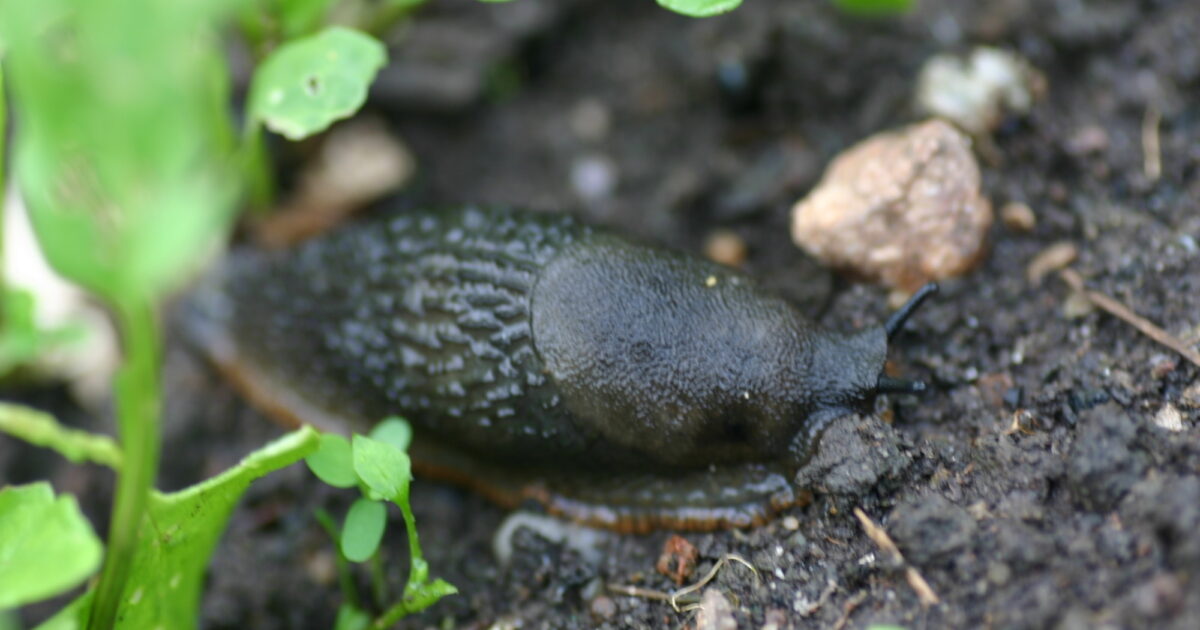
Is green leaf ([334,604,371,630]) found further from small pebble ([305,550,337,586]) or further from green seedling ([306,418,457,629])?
small pebble ([305,550,337,586])

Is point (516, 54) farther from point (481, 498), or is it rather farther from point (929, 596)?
point (929, 596)

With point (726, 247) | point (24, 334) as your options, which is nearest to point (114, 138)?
point (24, 334)

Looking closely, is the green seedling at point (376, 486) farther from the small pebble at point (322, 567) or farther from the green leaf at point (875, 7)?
the green leaf at point (875, 7)

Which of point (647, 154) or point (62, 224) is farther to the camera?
point (647, 154)

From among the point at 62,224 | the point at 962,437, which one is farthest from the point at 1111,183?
the point at 62,224

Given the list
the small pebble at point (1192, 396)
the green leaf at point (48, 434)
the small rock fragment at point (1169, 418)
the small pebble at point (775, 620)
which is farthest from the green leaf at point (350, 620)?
the small pebble at point (1192, 396)

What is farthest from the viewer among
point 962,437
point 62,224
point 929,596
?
point 962,437

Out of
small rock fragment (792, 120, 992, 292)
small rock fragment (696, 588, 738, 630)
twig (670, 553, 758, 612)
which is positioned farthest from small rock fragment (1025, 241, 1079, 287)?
small rock fragment (696, 588, 738, 630)

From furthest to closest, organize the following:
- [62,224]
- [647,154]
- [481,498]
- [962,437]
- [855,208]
→ [647,154], [481,498], [855,208], [962,437], [62,224]
